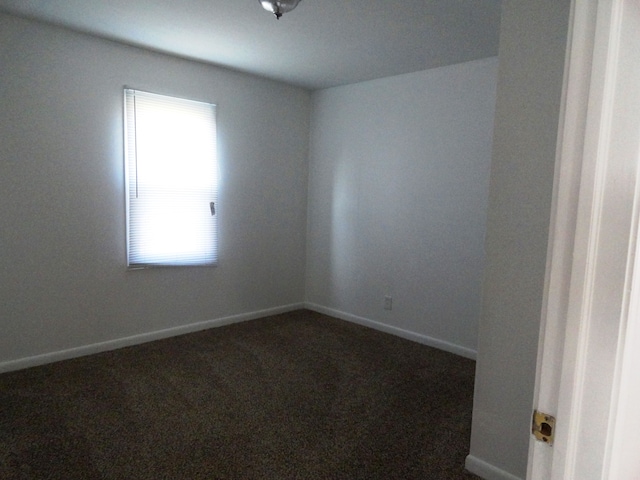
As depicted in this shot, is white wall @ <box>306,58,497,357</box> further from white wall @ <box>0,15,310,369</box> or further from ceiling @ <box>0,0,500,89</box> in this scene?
white wall @ <box>0,15,310,369</box>

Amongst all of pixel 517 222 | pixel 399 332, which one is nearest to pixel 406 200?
pixel 399 332

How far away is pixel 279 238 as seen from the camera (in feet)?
15.1

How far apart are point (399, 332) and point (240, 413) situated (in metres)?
1.96

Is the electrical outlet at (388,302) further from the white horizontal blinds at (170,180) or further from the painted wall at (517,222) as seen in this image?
the painted wall at (517,222)

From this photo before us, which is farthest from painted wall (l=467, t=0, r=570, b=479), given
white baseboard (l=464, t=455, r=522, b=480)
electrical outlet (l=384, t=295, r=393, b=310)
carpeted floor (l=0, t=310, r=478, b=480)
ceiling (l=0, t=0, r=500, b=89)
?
electrical outlet (l=384, t=295, r=393, b=310)

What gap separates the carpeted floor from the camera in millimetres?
2057

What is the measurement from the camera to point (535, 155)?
5.74ft

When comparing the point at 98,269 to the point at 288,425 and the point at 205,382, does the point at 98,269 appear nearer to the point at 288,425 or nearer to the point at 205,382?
the point at 205,382

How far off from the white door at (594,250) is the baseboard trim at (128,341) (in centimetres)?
352

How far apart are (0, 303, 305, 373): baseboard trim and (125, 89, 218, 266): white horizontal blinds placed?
623 millimetres

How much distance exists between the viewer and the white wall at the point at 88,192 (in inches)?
117

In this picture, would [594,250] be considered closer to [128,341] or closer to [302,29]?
[302,29]

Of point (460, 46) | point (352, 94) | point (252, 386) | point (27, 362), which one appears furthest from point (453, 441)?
point (352, 94)

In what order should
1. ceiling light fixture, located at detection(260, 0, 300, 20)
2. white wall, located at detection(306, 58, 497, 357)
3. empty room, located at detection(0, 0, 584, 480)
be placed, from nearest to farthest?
1. empty room, located at detection(0, 0, 584, 480)
2. ceiling light fixture, located at detection(260, 0, 300, 20)
3. white wall, located at detection(306, 58, 497, 357)
